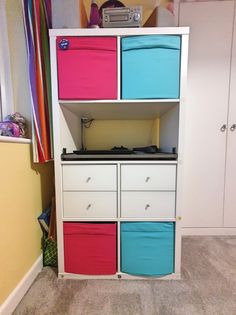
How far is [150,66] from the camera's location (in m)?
1.17

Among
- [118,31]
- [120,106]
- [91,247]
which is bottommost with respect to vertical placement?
[91,247]

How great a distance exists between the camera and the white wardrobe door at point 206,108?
1.70m

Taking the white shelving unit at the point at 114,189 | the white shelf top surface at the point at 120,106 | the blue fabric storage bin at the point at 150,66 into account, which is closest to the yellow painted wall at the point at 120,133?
the white shelf top surface at the point at 120,106

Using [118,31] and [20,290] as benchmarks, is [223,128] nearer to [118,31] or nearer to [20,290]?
[118,31]

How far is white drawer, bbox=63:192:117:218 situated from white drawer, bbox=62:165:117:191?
0.05 metres

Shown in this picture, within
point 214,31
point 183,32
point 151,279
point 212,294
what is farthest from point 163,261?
point 214,31

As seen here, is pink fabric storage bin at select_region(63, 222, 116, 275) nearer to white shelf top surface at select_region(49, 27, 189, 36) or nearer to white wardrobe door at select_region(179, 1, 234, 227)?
white wardrobe door at select_region(179, 1, 234, 227)

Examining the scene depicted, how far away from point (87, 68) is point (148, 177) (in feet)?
2.60

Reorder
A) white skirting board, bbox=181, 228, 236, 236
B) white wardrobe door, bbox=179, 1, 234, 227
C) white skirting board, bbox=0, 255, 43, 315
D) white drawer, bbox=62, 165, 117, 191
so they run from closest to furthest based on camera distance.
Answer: white skirting board, bbox=0, 255, 43, 315
white drawer, bbox=62, 165, 117, 191
white wardrobe door, bbox=179, 1, 234, 227
white skirting board, bbox=181, 228, 236, 236

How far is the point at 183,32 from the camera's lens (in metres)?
1.14

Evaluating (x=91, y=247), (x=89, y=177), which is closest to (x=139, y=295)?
(x=91, y=247)

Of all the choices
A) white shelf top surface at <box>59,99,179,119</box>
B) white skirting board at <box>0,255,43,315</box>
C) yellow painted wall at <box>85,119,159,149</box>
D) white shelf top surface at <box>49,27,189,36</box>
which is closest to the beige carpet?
white skirting board at <box>0,255,43,315</box>

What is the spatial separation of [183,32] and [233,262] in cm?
168

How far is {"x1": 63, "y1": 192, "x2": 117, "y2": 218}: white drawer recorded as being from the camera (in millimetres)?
1259
